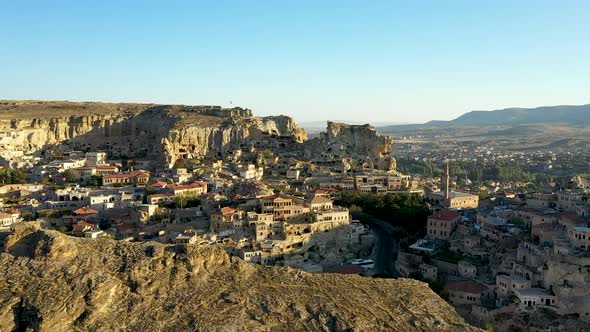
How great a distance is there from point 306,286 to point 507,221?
949 inches

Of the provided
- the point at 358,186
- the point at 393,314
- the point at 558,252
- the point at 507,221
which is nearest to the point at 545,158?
the point at 358,186

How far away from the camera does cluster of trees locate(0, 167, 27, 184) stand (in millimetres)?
51469

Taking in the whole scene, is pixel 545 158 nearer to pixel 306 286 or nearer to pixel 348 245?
pixel 348 245

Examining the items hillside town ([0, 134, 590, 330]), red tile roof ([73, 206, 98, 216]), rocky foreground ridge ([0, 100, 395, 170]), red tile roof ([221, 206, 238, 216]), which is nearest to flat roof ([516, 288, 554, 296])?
hillside town ([0, 134, 590, 330])

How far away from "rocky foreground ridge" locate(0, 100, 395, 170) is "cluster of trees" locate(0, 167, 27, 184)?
37.7 ft

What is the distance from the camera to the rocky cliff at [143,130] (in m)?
67.5

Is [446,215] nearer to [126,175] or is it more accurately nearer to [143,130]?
[126,175]

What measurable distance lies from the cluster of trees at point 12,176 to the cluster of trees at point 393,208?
2978 cm

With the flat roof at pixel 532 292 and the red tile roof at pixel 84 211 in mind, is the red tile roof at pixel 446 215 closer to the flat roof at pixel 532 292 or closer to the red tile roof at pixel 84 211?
the flat roof at pixel 532 292

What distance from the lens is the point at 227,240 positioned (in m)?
33.8

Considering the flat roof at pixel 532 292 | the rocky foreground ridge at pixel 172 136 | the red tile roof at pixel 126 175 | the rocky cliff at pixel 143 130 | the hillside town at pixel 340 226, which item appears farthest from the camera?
the rocky cliff at pixel 143 130

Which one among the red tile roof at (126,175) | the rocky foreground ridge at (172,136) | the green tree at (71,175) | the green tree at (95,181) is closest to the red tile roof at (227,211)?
the red tile roof at (126,175)

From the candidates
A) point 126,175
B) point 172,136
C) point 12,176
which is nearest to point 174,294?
point 126,175

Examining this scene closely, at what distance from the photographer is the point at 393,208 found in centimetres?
4312
